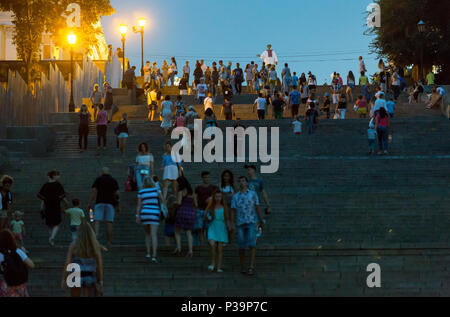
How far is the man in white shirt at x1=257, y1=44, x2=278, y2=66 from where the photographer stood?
132 ft

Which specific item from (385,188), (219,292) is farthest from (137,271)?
(385,188)

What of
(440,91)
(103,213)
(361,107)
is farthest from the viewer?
(440,91)

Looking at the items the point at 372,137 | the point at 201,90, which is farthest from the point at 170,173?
the point at 201,90

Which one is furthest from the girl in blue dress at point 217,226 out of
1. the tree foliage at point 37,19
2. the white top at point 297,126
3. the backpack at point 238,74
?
the backpack at point 238,74

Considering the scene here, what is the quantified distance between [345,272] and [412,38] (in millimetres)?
34801

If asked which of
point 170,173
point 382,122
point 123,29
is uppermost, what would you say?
point 123,29

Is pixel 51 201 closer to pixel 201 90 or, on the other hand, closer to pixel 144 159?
pixel 144 159

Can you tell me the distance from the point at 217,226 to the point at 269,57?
2762 centimetres

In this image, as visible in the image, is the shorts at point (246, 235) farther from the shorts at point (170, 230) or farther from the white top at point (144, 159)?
the white top at point (144, 159)

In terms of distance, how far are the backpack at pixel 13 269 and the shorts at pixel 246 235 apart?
4336 millimetres

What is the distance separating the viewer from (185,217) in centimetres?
1437

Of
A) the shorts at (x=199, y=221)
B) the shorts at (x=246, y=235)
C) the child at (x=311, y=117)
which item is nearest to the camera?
A: the shorts at (x=246, y=235)

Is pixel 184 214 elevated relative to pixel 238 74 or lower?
lower

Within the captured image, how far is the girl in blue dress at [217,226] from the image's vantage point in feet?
43.7
